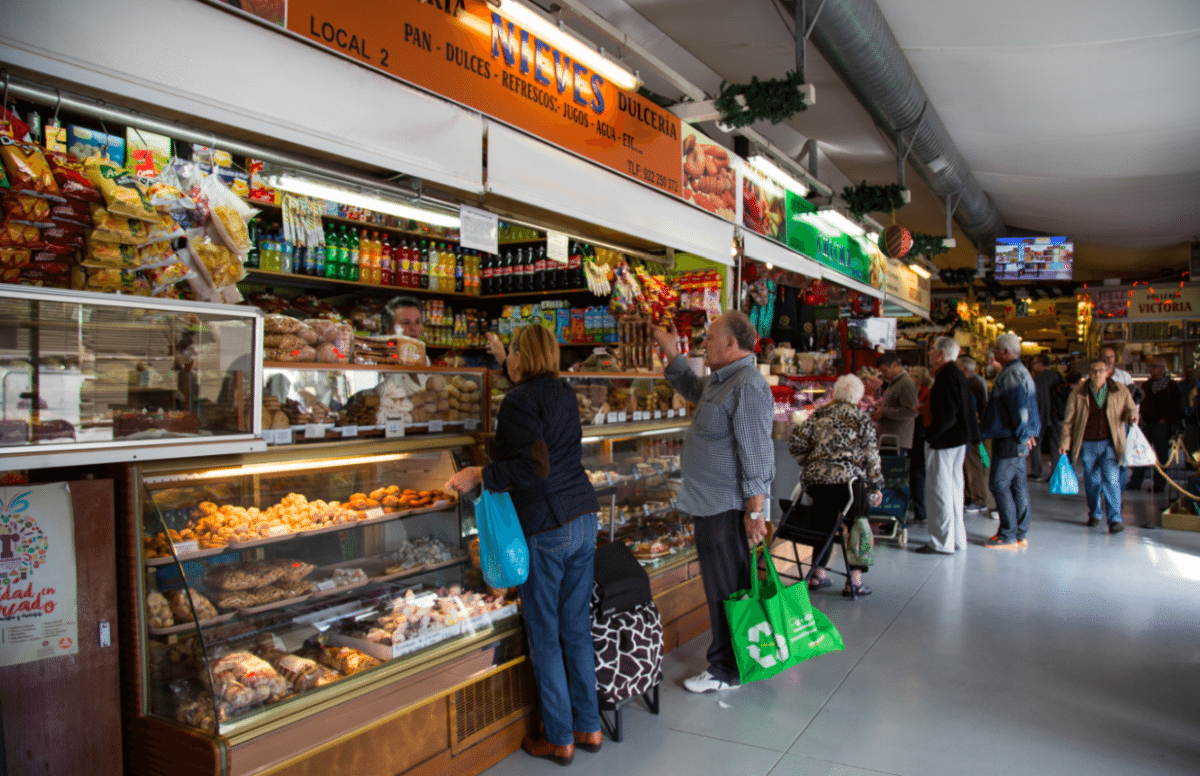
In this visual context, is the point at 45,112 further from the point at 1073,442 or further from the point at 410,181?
the point at 1073,442

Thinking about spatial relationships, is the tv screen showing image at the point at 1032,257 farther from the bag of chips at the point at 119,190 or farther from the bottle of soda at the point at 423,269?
the bag of chips at the point at 119,190

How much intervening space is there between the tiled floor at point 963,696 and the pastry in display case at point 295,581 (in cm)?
77

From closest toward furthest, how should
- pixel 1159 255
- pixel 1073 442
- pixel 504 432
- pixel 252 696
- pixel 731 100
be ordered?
pixel 252 696 → pixel 504 432 → pixel 731 100 → pixel 1073 442 → pixel 1159 255

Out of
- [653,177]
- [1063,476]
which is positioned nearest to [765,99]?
[653,177]

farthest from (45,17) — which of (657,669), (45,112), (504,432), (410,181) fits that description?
(657,669)

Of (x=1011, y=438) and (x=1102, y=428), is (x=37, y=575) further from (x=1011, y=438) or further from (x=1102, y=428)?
(x=1102, y=428)

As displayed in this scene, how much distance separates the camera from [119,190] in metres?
2.32

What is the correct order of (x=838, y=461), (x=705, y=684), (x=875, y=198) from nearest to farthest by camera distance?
(x=705, y=684) → (x=838, y=461) → (x=875, y=198)

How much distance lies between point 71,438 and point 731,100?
13.3ft

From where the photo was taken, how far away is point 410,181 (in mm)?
3629

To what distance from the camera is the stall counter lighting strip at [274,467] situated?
254 cm

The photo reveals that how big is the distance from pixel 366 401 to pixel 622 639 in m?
1.54

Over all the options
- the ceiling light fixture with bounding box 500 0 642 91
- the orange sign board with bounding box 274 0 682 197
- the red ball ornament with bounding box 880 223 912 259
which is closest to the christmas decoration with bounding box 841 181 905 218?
the red ball ornament with bounding box 880 223 912 259

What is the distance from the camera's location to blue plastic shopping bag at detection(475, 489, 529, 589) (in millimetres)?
3004
